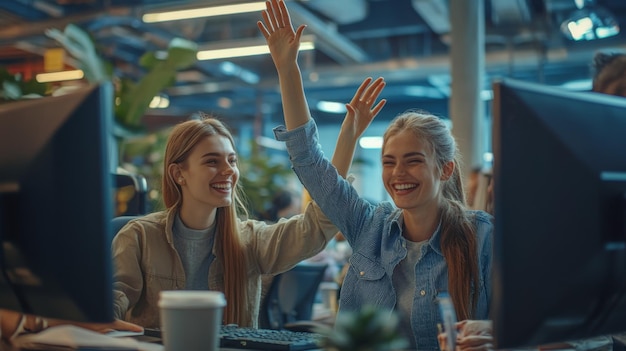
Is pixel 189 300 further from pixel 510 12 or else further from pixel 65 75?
pixel 65 75

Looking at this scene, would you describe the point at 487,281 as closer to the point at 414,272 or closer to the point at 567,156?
the point at 414,272

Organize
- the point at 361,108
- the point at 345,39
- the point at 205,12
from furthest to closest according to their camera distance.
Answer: the point at 345,39 → the point at 205,12 → the point at 361,108

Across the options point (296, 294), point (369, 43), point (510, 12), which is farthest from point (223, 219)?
point (369, 43)

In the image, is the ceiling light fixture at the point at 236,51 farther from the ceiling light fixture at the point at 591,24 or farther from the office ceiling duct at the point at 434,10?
the ceiling light fixture at the point at 591,24

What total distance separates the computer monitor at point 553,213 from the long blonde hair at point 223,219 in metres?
1.19

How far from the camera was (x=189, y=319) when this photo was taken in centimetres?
129

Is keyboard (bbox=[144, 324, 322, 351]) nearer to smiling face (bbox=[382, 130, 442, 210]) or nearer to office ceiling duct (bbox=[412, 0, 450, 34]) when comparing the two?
smiling face (bbox=[382, 130, 442, 210])

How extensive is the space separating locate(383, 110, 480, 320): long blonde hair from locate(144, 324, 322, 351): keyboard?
451 mm

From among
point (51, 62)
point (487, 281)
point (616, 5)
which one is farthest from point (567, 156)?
point (616, 5)

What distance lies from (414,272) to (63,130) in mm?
1071

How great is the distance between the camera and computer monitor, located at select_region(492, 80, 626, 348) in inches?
44.3

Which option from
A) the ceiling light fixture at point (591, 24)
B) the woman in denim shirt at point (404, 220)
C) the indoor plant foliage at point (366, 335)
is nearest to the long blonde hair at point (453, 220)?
the woman in denim shirt at point (404, 220)

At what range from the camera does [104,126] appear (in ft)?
3.89

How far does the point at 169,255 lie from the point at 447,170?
2.75ft
